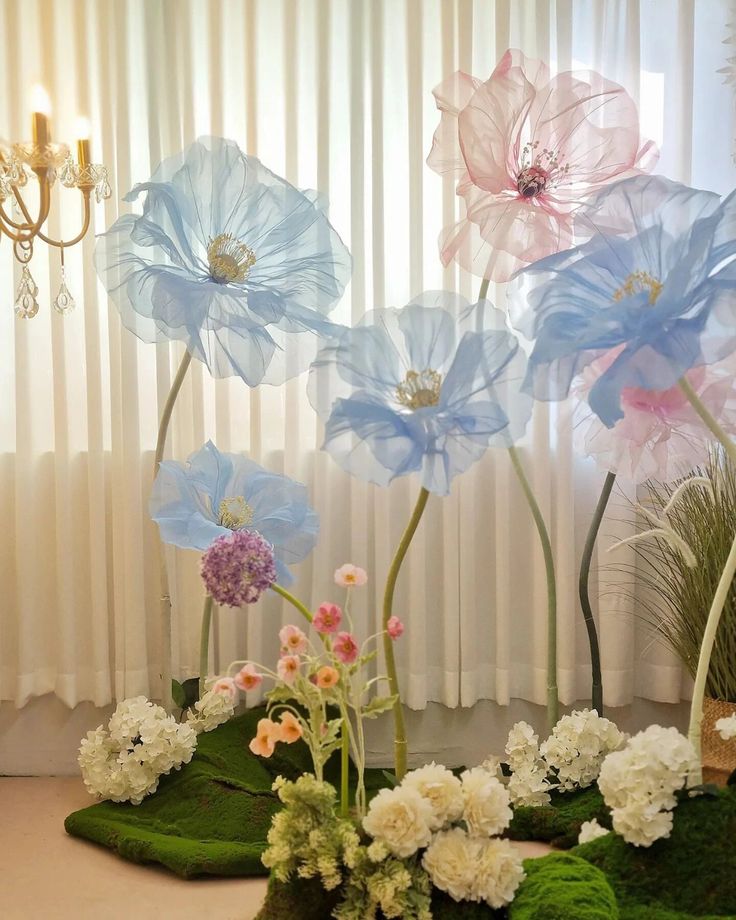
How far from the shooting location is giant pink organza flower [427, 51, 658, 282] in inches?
86.1

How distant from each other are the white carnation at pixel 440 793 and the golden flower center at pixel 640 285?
0.91 meters

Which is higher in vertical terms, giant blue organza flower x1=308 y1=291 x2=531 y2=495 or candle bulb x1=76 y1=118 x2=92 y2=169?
candle bulb x1=76 y1=118 x2=92 y2=169

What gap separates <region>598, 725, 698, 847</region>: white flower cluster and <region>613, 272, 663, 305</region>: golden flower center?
2.58ft

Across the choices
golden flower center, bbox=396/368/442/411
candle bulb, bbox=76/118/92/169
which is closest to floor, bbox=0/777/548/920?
golden flower center, bbox=396/368/442/411

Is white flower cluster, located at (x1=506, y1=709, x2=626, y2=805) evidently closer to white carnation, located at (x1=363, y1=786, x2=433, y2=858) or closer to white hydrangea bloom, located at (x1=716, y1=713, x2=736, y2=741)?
white hydrangea bloom, located at (x1=716, y1=713, x2=736, y2=741)

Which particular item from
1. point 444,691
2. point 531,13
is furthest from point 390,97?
point 444,691

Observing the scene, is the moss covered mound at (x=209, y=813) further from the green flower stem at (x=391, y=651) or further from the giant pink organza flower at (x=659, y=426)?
the giant pink organza flower at (x=659, y=426)

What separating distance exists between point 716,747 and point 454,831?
790mm

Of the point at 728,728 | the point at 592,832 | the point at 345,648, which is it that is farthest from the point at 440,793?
the point at 728,728

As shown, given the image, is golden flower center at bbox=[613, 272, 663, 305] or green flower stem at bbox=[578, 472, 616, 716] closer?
golden flower center at bbox=[613, 272, 663, 305]

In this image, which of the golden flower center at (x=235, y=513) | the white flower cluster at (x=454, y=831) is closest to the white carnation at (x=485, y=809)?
the white flower cluster at (x=454, y=831)

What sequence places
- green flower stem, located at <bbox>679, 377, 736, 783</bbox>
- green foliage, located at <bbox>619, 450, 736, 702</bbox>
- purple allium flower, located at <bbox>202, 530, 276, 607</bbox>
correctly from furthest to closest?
green foliage, located at <bbox>619, 450, 736, 702</bbox>
purple allium flower, located at <bbox>202, 530, 276, 607</bbox>
green flower stem, located at <bbox>679, 377, 736, 783</bbox>

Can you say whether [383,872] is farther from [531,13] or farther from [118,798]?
[531,13]

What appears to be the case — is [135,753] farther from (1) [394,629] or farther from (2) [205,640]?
(1) [394,629]
